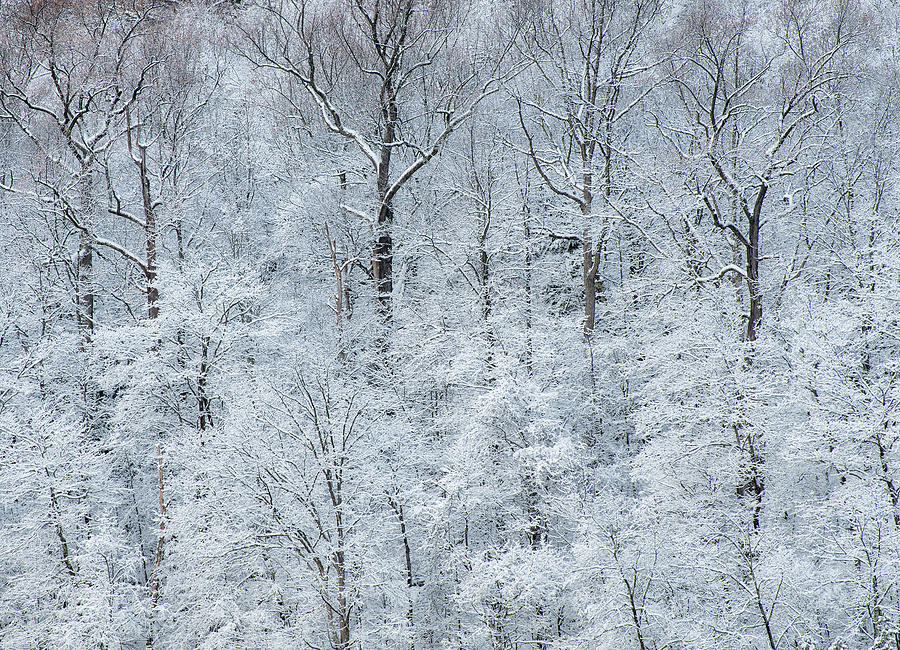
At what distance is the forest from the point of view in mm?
13617

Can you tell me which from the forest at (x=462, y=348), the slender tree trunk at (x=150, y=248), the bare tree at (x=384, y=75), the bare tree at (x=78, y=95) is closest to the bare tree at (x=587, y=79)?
the forest at (x=462, y=348)

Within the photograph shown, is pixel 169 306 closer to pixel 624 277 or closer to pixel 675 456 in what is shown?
pixel 675 456

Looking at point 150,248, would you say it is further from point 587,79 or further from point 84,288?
point 587,79

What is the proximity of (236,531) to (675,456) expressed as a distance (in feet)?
32.0

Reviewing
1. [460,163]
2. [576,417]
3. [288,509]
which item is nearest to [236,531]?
[288,509]

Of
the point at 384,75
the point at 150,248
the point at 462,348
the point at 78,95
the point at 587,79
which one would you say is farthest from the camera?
the point at 384,75

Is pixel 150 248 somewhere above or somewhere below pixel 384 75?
below

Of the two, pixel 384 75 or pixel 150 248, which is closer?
pixel 150 248

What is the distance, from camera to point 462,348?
17.7m

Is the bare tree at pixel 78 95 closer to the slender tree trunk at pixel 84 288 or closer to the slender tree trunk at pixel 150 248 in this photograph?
the slender tree trunk at pixel 84 288

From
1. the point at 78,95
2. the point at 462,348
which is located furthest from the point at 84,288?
the point at 462,348

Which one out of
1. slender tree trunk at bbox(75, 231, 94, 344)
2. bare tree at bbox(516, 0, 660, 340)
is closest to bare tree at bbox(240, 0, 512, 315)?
bare tree at bbox(516, 0, 660, 340)

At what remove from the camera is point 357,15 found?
26.0 metres

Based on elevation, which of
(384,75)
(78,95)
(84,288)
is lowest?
(84,288)
